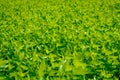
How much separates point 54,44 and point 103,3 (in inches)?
216

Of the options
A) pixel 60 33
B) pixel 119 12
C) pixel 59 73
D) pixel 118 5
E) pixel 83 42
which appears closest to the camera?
pixel 59 73

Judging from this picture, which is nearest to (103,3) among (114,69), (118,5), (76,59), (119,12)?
(118,5)

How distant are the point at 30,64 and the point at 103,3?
667cm

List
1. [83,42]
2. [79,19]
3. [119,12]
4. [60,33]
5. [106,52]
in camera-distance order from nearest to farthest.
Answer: [106,52] → [83,42] → [60,33] → [79,19] → [119,12]

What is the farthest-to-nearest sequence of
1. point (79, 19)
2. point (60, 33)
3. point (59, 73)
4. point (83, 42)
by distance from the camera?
point (79, 19) < point (60, 33) < point (83, 42) < point (59, 73)

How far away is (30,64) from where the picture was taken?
261cm

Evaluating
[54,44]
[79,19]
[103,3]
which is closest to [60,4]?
[103,3]

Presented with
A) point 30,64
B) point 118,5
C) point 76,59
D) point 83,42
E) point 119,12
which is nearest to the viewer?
point 76,59

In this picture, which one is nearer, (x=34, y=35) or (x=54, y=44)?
(x=54, y=44)

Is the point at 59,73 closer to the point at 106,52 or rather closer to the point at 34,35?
the point at 106,52

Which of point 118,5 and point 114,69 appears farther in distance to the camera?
point 118,5

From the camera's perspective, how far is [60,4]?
9312 millimetres

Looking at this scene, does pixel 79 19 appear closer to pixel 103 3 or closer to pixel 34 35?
pixel 34 35

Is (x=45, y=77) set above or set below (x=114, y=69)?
above
